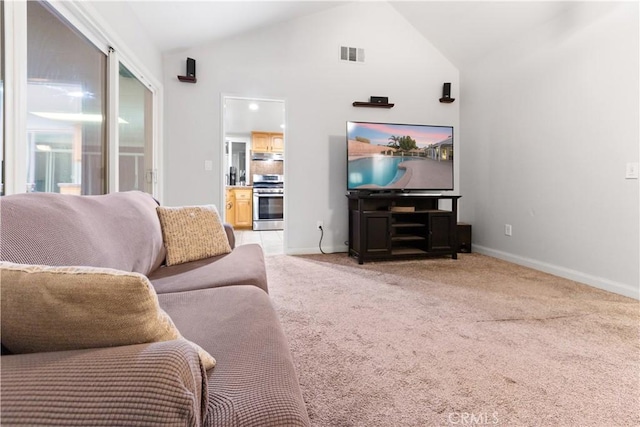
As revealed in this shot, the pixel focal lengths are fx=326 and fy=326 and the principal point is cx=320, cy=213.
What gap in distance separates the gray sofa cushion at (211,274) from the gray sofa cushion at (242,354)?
5.3 inches

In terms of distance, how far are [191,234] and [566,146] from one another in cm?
330

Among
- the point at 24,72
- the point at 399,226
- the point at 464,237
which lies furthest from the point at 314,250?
the point at 24,72

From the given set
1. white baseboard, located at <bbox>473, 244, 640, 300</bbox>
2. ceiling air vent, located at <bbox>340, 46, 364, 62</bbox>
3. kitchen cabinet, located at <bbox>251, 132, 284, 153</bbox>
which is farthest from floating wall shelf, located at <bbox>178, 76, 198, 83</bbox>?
white baseboard, located at <bbox>473, 244, 640, 300</bbox>

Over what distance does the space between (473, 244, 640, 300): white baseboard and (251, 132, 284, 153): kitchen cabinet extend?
4.81 m

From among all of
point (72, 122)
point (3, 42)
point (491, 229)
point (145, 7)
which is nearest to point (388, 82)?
point (491, 229)

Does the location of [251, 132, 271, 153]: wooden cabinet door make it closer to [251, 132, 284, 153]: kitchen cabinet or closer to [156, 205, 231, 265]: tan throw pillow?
[251, 132, 284, 153]: kitchen cabinet

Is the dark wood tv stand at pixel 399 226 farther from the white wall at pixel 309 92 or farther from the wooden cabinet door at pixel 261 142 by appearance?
the wooden cabinet door at pixel 261 142

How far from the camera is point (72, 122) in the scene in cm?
195

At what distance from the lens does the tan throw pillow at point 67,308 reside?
507 mm

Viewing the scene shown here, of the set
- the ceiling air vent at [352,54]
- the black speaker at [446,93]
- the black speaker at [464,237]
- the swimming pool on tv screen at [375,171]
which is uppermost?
the ceiling air vent at [352,54]

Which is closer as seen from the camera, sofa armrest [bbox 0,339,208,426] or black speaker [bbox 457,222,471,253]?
sofa armrest [bbox 0,339,208,426]

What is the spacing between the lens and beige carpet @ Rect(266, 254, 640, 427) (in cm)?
118

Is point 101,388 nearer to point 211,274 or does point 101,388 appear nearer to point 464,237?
point 211,274

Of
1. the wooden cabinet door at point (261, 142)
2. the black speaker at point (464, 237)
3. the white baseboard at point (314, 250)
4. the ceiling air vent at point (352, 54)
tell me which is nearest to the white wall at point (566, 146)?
the black speaker at point (464, 237)
